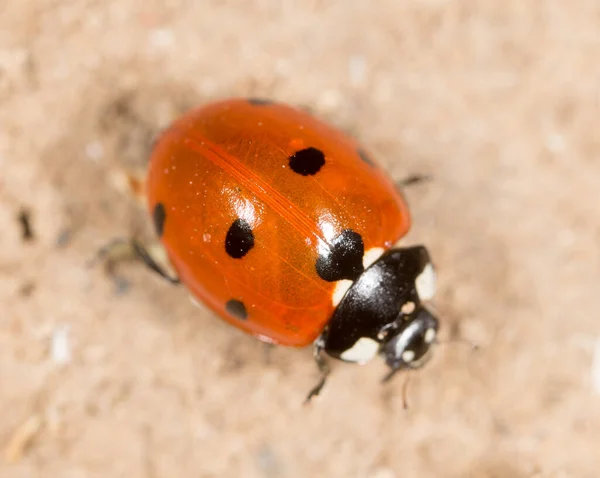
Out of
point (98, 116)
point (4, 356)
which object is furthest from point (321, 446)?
point (98, 116)

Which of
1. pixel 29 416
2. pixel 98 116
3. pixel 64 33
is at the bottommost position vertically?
pixel 29 416

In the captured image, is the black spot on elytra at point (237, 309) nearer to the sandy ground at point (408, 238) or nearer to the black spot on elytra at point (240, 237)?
the black spot on elytra at point (240, 237)

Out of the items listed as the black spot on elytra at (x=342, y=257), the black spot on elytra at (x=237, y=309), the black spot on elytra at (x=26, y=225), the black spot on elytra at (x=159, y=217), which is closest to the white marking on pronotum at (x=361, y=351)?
the black spot on elytra at (x=342, y=257)

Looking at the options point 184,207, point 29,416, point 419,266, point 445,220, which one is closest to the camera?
point 184,207

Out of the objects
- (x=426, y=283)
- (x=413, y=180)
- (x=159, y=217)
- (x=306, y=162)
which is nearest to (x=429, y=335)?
(x=426, y=283)

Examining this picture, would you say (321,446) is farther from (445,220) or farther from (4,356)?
(4,356)

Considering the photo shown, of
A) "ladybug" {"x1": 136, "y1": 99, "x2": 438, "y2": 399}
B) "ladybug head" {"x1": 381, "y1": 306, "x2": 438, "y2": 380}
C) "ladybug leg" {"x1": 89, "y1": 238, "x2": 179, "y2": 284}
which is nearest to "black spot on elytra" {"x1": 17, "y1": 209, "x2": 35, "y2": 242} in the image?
"ladybug leg" {"x1": 89, "y1": 238, "x2": 179, "y2": 284}

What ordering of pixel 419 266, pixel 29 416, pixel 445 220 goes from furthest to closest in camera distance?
pixel 445 220
pixel 29 416
pixel 419 266
